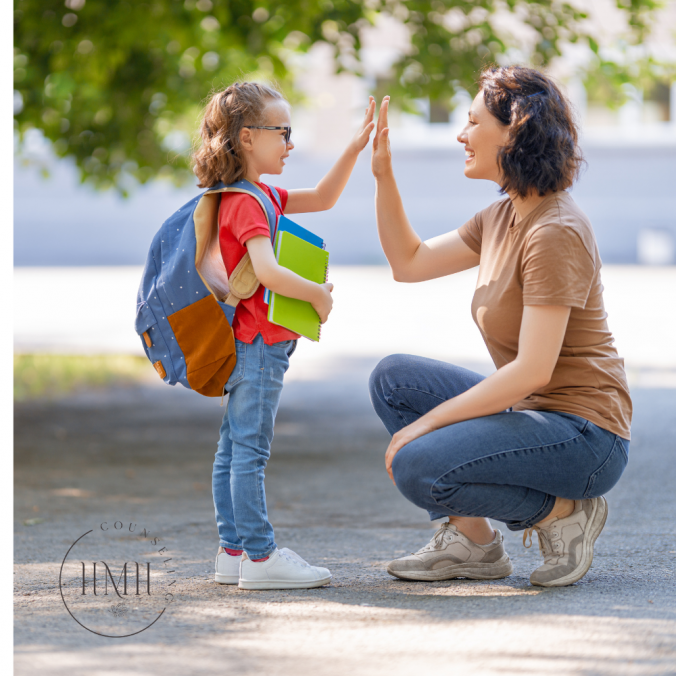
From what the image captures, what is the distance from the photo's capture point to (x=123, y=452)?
20.5ft

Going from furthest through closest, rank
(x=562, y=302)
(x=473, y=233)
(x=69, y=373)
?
(x=69, y=373) < (x=473, y=233) < (x=562, y=302)

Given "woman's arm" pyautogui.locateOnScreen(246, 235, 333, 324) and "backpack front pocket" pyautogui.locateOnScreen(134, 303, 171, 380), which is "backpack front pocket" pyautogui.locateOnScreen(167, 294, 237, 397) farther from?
"woman's arm" pyautogui.locateOnScreen(246, 235, 333, 324)

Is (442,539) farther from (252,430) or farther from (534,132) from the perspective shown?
(534,132)

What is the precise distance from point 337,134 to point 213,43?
16.0m

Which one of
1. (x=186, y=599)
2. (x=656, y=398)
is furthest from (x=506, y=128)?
(x=656, y=398)

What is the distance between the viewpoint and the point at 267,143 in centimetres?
302

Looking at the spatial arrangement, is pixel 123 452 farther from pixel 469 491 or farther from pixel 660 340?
pixel 660 340

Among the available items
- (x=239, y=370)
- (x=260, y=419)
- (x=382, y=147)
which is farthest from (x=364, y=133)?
(x=260, y=419)

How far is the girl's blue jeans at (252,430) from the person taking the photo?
9.59 feet

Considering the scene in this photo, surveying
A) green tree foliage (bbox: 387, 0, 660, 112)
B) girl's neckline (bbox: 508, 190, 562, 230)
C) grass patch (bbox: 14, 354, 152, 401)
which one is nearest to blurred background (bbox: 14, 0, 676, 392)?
green tree foliage (bbox: 387, 0, 660, 112)

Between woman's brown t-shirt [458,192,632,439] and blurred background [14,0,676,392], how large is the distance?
547 mm

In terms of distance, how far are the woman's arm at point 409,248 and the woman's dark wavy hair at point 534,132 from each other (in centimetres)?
47

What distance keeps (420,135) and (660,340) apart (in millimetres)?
13656

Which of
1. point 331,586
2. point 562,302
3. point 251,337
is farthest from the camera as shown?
point 331,586
